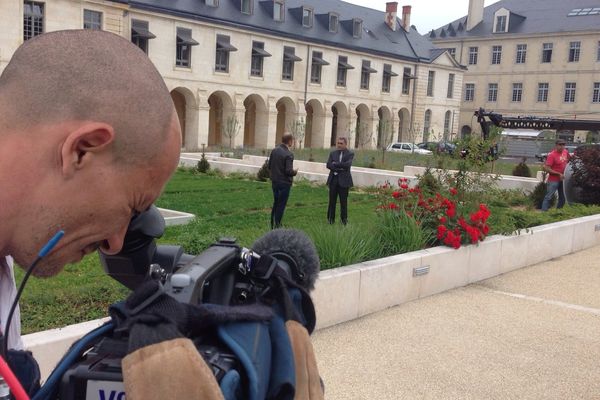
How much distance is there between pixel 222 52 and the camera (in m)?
48.0

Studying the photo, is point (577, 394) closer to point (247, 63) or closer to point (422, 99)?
point (247, 63)

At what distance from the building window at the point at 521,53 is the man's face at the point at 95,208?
245ft

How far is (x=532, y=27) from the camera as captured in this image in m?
69.9

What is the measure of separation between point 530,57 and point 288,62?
31130 mm

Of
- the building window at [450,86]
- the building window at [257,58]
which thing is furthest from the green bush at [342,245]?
the building window at [450,86]

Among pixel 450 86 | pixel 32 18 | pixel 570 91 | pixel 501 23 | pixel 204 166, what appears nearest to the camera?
pixel 204 166

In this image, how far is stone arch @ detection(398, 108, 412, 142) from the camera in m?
64.8

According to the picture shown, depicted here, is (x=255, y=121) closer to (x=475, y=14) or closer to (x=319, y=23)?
(x=319, y=23)

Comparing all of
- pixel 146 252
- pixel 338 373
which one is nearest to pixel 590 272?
pixel 338 373

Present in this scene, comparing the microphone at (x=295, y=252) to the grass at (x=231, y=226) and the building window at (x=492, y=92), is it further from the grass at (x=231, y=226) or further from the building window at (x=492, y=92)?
the building window at (x=492, y=92)

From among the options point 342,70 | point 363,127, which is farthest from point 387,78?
point 342,70

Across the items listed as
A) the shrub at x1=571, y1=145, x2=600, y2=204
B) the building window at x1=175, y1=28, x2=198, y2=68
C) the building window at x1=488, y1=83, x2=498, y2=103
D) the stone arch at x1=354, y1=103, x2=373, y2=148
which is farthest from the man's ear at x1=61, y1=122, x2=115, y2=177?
the building window at x1=488, y1=83, x2=498, y2=103

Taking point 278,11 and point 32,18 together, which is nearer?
point 32,18

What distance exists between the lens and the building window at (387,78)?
60594 mm
